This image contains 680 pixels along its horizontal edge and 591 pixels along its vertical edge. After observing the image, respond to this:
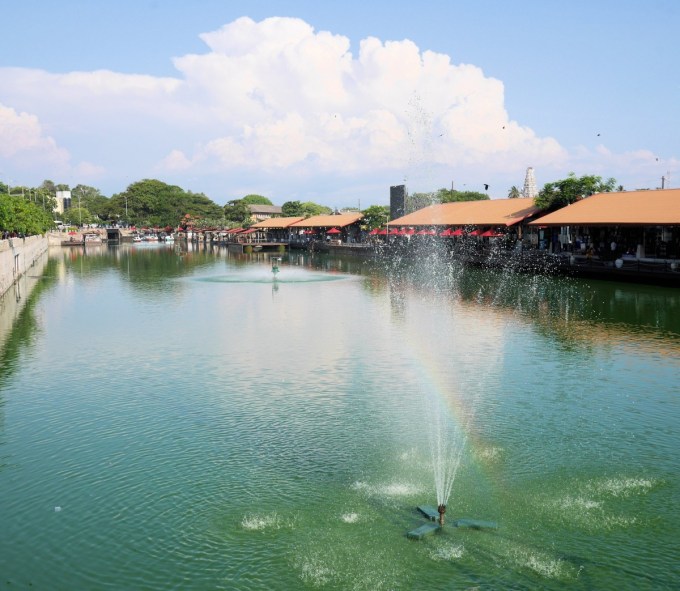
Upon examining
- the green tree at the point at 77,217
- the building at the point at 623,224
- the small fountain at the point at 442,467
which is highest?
the green tree at the point at 77,217

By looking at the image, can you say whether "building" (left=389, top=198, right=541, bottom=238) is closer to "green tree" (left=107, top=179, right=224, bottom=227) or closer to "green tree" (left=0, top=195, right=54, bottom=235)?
"green tree" (left=0, top=195, right=54, bottom=235)

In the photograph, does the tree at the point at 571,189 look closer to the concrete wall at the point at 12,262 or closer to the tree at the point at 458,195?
the concrete wall at the point at 12,262

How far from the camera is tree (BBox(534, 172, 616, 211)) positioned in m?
66.4

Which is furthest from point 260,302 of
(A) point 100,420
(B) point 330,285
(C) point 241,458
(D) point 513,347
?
(C) point 241,458

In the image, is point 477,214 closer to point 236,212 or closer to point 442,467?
point 442,467

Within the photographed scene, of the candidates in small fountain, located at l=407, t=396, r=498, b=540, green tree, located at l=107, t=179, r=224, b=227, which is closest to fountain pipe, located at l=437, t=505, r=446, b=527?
small fountain, located at l=407, t=396, r=498, b=540

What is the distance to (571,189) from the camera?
66.6 m

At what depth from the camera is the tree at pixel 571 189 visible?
218 ft

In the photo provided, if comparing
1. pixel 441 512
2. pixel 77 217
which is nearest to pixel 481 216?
pixel 441 512

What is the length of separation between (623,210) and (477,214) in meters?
25.4

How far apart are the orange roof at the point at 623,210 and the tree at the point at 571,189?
7.38 ft

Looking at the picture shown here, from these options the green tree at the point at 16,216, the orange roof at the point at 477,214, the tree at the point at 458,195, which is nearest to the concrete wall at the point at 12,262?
the green tree at the point at 16,216

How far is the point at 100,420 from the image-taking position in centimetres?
1858

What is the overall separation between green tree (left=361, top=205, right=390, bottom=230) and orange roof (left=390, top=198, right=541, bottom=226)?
1454 centimetres
